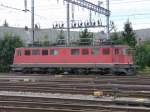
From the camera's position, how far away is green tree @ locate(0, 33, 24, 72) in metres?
51.7

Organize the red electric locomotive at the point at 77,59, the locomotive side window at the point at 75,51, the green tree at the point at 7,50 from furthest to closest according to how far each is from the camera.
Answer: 1. the green tree at the point at 7,50
2. the locomotive side window at the point at 75,51
3. the red electric locomotive at the point at 77,59

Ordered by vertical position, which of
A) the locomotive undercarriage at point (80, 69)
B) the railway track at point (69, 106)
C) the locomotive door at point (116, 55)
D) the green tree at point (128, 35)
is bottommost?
the locomotive undercarriage at point (80, 69)

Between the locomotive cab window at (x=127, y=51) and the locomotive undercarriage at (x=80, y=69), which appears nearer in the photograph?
the locomotive undercarriage at (x=80, y=69)

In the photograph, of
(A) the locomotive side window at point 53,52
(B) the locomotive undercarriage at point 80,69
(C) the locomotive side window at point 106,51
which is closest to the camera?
(B) the locomotive undercarriage at point 80,69

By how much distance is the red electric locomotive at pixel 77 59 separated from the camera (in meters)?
40.0

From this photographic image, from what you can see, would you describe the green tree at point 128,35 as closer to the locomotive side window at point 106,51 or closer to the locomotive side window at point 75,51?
the locomotive side window at point 75,51

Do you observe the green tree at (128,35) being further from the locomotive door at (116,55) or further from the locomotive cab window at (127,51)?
the locomotive door at (116,55)

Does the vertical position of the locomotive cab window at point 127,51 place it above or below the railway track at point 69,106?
above

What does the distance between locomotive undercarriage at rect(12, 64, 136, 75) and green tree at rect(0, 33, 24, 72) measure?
207 inches

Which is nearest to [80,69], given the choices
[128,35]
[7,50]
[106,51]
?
[106,51]

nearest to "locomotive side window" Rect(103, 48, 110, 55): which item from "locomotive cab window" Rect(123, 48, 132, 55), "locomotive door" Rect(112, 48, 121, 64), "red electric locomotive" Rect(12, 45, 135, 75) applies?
"red electric locomotive" Rect(12, 45, 135, 75)

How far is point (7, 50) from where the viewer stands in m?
52.1

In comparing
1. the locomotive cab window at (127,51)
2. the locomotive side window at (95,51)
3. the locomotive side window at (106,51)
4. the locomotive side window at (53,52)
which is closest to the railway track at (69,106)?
the locomotive side window at (106,51)

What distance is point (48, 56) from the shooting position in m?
43.7
